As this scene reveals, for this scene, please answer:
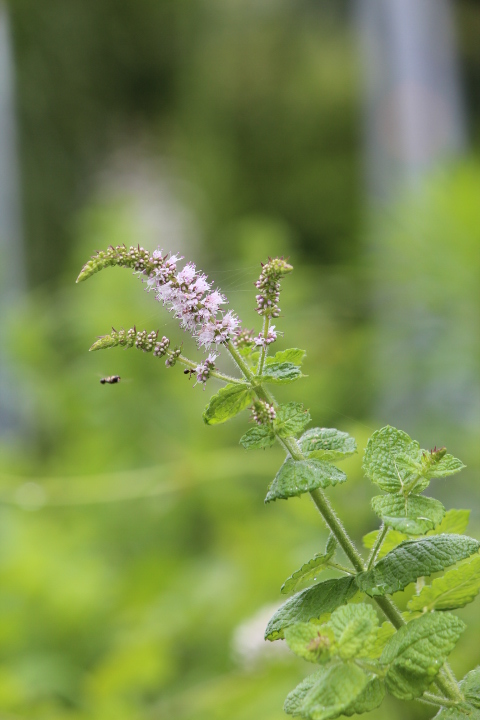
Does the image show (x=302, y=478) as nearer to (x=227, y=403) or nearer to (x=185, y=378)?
(x=227, y=403)

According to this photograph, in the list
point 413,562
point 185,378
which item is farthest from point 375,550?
point 185,378

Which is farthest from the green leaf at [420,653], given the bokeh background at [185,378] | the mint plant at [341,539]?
the bokeh background at [185,378]

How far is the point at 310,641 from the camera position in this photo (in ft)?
0.61

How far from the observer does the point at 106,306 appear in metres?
0.96

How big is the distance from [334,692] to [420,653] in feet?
0.07

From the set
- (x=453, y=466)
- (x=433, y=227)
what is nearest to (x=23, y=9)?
(x=433, y=227)

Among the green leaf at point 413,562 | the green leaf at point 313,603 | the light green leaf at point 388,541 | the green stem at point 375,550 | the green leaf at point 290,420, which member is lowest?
the green leaf at point 413,562

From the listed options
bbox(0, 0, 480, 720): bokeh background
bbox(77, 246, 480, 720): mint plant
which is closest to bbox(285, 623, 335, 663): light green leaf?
bbox(77, 246, 480, 720): mint plant

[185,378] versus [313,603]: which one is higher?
[185,378]

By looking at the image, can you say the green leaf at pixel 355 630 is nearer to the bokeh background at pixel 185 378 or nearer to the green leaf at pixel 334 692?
the green leaf at pixel 334 692

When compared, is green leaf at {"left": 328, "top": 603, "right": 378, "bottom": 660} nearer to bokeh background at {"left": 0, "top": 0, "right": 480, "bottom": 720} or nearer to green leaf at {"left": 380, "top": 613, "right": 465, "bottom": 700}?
green leaf at {"left": 380, "top": 613, "right": 465, "bottom": 700}

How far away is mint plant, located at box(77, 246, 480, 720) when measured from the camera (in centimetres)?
18

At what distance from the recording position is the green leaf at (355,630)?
0.59ft

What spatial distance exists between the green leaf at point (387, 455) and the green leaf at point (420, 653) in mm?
36
